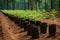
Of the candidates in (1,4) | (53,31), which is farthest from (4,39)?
(1,4)

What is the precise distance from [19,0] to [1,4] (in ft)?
80.0

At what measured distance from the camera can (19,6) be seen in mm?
120875

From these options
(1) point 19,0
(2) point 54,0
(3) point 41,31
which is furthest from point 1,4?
(3) point 41,31

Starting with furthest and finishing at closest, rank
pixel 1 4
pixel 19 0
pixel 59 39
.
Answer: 1. pixel 19 0
2. pixel 1 4
3. pixel 59 39

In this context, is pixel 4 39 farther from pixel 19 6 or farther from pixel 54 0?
pixel 19 6

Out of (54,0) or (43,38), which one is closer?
(43,38)

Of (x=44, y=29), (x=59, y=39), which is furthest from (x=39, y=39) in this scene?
(x=44, y=29)

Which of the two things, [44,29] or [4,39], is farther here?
[44,29]

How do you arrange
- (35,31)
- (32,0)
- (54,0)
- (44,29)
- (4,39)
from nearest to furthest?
(4,39)
(35,31)
(44,29)
(54,0)
(32,0)

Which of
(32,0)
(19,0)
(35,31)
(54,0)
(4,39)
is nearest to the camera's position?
(4,39)

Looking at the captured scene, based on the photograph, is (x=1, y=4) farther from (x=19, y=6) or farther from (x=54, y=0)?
(x=54, y=0)

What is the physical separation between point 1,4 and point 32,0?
2957cm

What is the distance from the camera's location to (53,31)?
861 cm

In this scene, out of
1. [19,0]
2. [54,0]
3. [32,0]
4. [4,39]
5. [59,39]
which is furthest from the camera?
[19,0]
